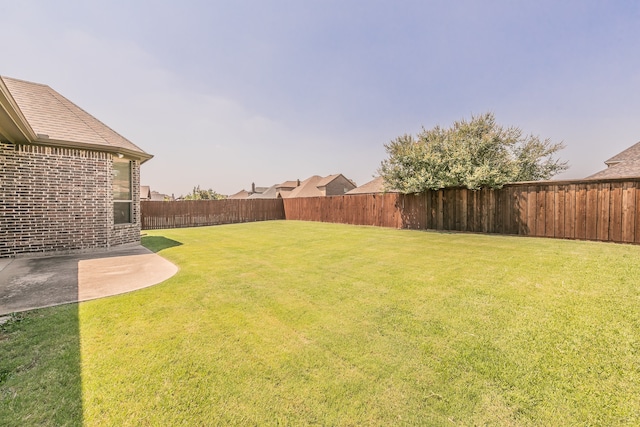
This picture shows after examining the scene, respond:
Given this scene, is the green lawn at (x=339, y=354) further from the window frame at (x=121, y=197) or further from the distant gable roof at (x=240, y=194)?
the distant gable roof at (x=240, y=194)

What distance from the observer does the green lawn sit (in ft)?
5.53

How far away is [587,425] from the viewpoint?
5.07 ft

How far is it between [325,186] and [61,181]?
3136cm

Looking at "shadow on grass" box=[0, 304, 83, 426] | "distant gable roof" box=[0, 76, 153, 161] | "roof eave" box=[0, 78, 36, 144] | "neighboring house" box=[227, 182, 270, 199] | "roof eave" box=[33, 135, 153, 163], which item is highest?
"neighboring house" box=[227, 182, 270, 199]

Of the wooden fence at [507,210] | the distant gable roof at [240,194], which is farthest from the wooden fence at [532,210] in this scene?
the distant gable roof at [240,194]

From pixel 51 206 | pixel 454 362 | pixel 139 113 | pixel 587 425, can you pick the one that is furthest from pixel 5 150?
pixel 587 425

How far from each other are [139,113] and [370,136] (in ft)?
47.9

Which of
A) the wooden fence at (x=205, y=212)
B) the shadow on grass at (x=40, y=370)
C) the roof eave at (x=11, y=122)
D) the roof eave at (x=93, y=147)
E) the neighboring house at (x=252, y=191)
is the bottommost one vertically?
the shadow on grass at (x=40, y=370)

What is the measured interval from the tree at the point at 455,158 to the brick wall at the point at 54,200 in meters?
10.9

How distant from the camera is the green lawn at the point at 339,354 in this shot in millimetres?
1687

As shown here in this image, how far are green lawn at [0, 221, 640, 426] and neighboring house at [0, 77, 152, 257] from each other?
5170 mm

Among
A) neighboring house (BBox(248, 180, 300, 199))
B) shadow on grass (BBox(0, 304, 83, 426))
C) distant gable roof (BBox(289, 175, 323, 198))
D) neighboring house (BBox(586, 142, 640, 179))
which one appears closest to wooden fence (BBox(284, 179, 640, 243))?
neighboring house (BBox(586, 142, 640, 179))

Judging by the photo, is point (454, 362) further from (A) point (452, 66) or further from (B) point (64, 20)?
(A) point (452, 66)

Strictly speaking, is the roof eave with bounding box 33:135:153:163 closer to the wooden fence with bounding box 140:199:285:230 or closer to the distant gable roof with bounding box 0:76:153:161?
the distant gable roof with bounding box 0:76:153:161
